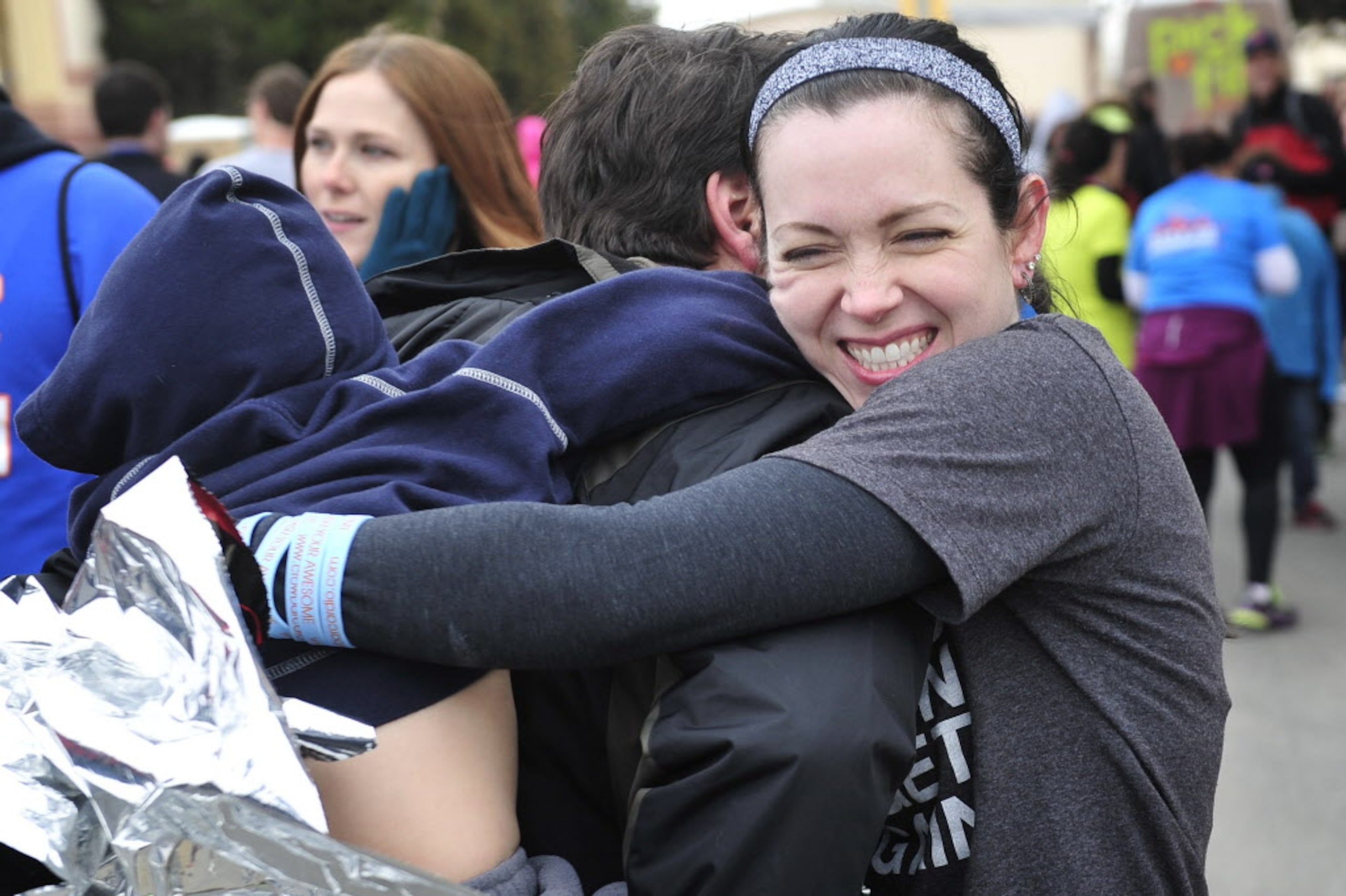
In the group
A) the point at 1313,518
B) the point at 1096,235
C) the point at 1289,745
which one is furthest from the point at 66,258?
the point at 1313,518

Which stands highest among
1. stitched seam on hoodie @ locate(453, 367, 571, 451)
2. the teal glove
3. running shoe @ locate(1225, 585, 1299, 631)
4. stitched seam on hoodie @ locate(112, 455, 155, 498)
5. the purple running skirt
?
stitched seam on hoodie @ locate(453, 367, 571, 451)

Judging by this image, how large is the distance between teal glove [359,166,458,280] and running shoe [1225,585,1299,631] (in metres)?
4.10

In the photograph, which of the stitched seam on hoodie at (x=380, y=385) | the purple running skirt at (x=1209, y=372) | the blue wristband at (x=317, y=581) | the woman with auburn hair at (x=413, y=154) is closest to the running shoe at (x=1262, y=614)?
the purple running skirt at (x=1209, y=372)

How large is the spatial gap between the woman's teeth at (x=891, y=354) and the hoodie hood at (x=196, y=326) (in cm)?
54

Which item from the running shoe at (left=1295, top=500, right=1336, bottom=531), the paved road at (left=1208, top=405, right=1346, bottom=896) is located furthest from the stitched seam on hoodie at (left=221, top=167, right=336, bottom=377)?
the running shoe at (left=1295, top=500, right=1336, bottom=531)

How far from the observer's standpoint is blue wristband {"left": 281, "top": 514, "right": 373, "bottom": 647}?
1.26 metres

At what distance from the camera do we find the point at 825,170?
151cm

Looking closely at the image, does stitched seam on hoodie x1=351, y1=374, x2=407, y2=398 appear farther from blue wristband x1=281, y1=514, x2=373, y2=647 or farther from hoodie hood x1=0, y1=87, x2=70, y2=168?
hoodie hood x1=0, y1=87, x2=70, y2=168

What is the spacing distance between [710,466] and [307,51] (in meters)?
26.7

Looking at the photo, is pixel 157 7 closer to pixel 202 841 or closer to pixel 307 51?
pixel 307 51

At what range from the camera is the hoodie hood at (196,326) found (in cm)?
133

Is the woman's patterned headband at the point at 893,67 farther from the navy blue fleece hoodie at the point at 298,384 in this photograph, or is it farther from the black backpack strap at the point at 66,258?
the black backpack strap at the point at 66,258

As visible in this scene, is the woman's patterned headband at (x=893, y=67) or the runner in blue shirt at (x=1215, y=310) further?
the runner in blue shirt at (x=1215, y=310)

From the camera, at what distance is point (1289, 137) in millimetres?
9141
